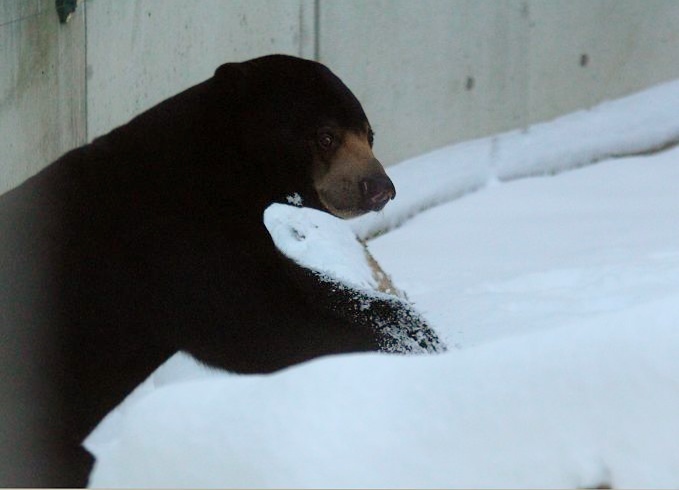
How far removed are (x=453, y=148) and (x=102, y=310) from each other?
327 centimetres

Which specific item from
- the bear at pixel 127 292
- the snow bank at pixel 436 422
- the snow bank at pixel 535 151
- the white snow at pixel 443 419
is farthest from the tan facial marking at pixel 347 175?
the snow bank at pixel 535 151

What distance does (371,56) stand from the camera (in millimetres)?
5574

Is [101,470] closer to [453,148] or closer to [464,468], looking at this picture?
[464,468]

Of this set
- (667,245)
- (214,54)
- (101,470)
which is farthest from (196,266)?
(667,245)

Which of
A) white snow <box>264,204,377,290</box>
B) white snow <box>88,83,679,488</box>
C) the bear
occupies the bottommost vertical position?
white snow <box>264,204,377,290</box>

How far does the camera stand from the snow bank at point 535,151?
5.79 metres

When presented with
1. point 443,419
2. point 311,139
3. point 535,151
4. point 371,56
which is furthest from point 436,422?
point 535,151

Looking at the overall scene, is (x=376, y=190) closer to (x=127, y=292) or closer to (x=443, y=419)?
(x=127, y=292)

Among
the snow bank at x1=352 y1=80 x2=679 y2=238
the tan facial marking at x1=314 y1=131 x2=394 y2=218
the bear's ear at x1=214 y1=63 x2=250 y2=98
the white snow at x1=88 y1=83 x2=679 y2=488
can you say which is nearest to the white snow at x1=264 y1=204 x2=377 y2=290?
the tan facial marking at x1=314 y1=131 x2=394 y2=218

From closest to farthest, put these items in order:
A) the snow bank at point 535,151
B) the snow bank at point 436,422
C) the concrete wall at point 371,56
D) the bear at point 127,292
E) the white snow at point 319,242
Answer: the snow bank at point 436,422 < the bear at point 127,292 < the white snow at point 319,242 < the concrete wall at point 371,56 < the snow bank at point 535,151

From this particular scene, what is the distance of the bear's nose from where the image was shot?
10.8 feet

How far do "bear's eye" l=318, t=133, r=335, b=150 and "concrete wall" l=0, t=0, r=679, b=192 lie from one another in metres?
1.30

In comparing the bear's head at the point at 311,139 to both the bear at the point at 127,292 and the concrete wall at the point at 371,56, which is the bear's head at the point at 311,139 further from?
the concrete wall at the point at 371,56

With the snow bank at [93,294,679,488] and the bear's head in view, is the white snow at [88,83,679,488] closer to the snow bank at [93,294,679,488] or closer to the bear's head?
the snow bank at [93,294,679,488]
